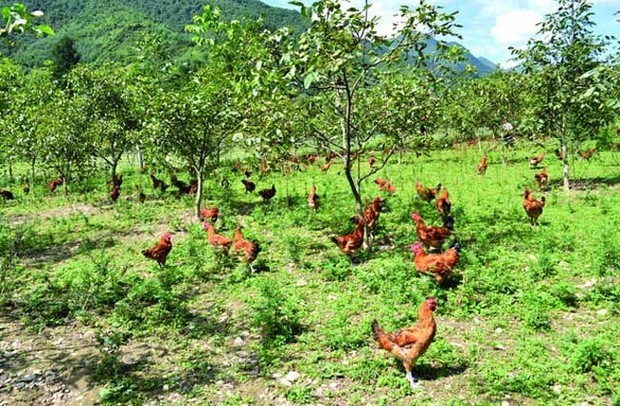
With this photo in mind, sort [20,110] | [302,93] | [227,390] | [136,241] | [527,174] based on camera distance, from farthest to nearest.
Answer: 1. [20,110]
2. [527,174]
3. [136,241]
4. [302,93]
5. [227,390]

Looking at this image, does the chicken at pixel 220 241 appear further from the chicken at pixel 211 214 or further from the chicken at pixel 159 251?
the chicken at pixel 211 214

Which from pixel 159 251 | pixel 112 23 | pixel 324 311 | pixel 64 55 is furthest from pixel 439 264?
pixel 112 23

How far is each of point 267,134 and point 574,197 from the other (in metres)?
11.0

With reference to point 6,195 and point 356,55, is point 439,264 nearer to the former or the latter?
point 356,55

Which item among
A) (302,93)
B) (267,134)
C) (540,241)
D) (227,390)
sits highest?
(302,93)

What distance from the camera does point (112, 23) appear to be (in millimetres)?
118812

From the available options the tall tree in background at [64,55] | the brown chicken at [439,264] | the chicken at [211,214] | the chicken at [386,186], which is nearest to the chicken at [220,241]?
the chicken at [211,214]

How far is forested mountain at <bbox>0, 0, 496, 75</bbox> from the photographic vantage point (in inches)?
3994

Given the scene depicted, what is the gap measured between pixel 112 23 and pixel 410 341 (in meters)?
133

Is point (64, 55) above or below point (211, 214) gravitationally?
above

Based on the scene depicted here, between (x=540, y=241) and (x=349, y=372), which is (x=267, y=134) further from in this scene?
(x=540, y=241)

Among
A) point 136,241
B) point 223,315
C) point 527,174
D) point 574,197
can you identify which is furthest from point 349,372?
point 527,174

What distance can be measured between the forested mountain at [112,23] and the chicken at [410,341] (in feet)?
235

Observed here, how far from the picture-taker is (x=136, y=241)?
1308 centimetres
